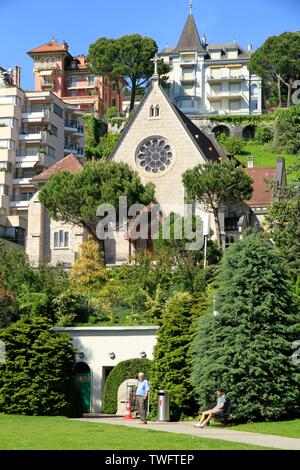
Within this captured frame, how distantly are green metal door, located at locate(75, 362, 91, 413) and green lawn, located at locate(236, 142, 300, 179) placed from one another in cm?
6338

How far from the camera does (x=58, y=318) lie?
42.9 meters

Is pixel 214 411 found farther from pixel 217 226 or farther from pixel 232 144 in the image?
pixel 232 144

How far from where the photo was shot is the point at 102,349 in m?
38.9

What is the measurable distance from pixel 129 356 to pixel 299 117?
68946 mm

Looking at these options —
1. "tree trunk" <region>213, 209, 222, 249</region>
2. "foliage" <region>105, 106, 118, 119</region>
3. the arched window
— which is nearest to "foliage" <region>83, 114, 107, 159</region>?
"foliage" <region>105, 106, 118, 119</region>

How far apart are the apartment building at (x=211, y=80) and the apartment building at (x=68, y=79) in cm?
919

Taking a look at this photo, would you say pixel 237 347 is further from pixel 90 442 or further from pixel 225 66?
pixel 225 66

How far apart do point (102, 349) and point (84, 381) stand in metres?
1.56

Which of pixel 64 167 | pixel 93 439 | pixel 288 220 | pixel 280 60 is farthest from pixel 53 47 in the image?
pixel 93 439

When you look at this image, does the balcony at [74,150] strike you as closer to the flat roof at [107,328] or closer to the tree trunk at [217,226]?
the tree trunk at [217,226]

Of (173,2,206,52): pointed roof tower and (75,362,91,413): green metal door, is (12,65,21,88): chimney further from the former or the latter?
(75,362,91,413): green metal door

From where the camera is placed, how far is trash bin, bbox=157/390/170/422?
101 ft

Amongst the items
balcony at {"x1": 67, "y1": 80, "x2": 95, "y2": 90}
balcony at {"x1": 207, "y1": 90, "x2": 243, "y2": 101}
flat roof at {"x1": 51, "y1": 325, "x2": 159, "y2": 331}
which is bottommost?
flat roof at {"x1": 51, "y1": 325, "x2": 159, "y2": 331}

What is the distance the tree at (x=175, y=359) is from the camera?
31.9 m
